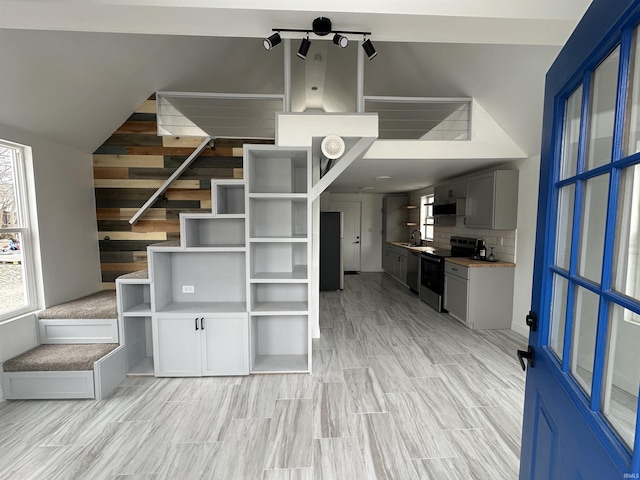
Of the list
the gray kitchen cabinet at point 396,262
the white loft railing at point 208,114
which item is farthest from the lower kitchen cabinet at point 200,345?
the gray kitchen cabinet at point 396,262

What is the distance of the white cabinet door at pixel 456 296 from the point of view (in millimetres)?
4129

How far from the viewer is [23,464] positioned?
1.90 meters

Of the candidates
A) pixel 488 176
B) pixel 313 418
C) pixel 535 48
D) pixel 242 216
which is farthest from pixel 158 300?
pixel 488 176

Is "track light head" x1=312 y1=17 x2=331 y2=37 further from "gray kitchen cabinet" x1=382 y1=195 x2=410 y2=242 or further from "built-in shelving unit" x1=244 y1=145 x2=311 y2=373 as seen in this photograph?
"gray kitchen cabinet" x1=382 y1=195 x2=410 y2=242

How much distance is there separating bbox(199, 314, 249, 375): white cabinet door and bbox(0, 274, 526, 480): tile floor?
12 centimetres

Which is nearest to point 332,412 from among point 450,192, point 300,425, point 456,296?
point 300,425

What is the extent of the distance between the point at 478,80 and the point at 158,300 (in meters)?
3.93

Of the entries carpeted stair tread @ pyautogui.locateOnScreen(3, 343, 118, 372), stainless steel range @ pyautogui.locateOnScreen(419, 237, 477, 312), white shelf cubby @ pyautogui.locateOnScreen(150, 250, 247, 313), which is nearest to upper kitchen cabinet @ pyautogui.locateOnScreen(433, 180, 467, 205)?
stainless steel range @ pyautogui.locateOnScreen(419, 237, 477, 312)

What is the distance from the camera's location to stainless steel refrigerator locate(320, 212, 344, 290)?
6.22 m

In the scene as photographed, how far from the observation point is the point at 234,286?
3.20m

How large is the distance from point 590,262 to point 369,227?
298 inches

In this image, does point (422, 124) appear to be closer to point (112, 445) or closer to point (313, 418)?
point (313, 418)

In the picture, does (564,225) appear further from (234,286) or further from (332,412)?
(234,286)

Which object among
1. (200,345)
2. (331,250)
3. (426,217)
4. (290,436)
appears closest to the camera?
(290,436)
